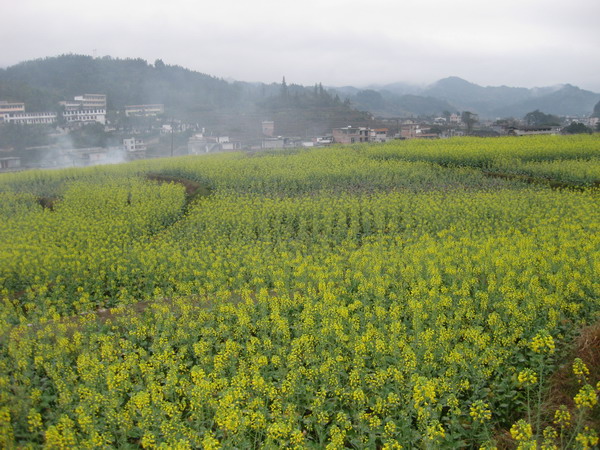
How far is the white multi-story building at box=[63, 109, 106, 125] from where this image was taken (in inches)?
3228

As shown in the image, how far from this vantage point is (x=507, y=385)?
610 centimetres

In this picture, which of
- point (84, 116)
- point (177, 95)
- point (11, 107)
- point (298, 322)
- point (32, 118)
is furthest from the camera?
point (177, 95)

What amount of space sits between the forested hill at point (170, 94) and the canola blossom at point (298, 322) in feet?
199

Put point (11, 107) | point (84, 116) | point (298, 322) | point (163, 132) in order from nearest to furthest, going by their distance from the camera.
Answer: point (298, 322) < point (11, 107) < point (163, 132) < point (84, 116)

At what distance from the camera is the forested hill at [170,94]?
7962cm

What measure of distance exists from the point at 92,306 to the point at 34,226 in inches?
350

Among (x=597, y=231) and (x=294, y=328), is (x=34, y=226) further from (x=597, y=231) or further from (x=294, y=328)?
(x=597, y=231)

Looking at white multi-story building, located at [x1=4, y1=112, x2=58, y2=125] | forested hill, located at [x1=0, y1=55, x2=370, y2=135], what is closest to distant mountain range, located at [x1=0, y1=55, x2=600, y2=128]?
forested hill, located at [x1=0, y1=55, x2=370, y2=135]

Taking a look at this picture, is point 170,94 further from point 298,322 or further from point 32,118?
point 298,322

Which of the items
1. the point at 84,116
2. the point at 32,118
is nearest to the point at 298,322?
the point at 32,118

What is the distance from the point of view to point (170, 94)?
104 m

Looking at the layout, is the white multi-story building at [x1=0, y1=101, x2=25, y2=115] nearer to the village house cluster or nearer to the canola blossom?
the village house cluster

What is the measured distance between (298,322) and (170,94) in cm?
10447

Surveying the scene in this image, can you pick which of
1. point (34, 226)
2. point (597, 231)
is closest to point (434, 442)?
point (597, 231)
